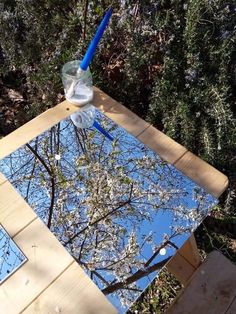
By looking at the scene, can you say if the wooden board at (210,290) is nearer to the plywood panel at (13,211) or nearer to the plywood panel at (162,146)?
the plywood panel at (162,146)

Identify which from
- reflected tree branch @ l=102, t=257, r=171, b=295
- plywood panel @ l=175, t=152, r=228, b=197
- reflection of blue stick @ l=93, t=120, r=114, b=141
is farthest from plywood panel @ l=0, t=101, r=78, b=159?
reflected tree branch @ l=102, t=257, r=171, b=295

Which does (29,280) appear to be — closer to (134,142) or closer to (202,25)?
(134,142)

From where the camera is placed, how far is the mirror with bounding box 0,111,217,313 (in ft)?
3.30

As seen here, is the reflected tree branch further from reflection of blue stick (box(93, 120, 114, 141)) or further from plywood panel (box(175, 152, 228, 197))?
reflection of blue stick (box(93, 120, 114, 141))

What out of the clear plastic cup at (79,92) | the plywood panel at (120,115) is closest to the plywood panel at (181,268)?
the plywood panel at (120,115)

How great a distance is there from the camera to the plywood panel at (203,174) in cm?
121

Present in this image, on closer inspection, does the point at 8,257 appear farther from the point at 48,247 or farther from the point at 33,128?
the point at 33,128

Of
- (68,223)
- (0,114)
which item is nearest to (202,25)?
(68,223)

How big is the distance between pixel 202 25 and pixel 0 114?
5.00ft

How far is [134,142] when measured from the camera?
132 centimetres

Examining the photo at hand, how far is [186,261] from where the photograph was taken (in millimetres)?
1495

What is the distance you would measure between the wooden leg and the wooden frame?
1.21 ft

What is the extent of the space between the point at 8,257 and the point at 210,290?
0.75 m

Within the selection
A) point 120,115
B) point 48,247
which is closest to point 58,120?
point 120,115
